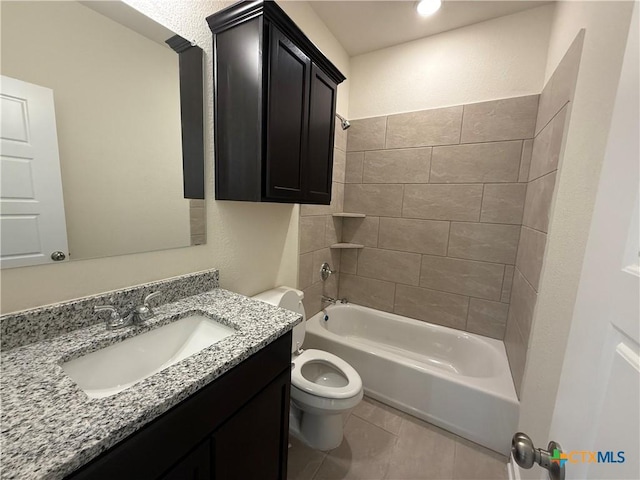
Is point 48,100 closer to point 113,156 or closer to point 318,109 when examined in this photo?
point 113,156

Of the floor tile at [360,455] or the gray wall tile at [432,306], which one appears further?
the gray wall tile at [432,306]

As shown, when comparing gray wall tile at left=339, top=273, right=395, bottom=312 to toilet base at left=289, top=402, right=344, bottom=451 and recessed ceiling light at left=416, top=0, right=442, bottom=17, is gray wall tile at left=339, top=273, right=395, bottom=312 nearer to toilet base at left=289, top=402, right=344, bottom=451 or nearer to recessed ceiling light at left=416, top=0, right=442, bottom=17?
toilet base at left=289, top=402, right=344, bottom=451

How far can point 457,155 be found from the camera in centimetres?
197

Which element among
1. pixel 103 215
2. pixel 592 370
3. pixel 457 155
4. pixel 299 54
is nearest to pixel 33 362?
pixel 103 215

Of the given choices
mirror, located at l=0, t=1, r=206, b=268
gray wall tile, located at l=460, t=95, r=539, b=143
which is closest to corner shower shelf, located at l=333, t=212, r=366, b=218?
gray wall tile, located at l=460, t=95, r=539, b=143

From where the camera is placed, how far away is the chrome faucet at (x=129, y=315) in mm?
853

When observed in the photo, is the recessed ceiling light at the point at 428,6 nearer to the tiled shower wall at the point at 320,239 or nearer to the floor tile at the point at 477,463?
the tiled shower wall at the point at 320,239

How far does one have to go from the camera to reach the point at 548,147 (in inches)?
53.9

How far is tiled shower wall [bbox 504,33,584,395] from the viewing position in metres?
1.20

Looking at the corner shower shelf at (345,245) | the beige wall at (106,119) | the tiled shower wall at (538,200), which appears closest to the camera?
the beige wall at (106,119)

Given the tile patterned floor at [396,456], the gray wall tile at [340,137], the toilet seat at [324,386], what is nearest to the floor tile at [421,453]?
the tile patterned floor at [396,456]

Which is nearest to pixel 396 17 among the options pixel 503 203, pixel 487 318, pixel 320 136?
pixel 320 136

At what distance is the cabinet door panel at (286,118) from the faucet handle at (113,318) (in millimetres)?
688

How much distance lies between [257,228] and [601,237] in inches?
53.7
